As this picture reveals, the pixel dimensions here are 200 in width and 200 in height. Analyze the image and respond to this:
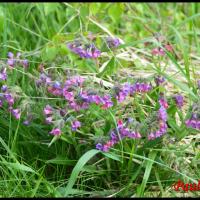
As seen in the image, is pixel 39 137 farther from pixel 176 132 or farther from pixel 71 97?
pixel 176 132

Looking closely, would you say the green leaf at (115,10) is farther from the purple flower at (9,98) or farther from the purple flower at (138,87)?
the purple flower at (9,98)

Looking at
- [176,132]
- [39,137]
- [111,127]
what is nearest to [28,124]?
[39,137]

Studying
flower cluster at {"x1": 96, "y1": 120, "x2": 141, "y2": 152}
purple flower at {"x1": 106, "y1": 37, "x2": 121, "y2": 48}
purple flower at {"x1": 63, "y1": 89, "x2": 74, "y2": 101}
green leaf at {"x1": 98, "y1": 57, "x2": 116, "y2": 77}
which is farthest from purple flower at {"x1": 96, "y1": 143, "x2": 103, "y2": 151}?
purple flower at {"x1": 106, "y1": 37, "x2": 121, "y2": 48}

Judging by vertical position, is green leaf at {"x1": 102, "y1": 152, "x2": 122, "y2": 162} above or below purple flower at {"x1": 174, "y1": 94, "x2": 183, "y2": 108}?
below

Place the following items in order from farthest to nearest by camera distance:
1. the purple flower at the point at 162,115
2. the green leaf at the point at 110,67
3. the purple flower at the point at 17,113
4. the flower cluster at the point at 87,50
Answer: the green leaf at the point at 110,67 → the flower cluster at the point at 87,50 → the purple flower at the point at 17,113 → the purple flower at the point at 162,115

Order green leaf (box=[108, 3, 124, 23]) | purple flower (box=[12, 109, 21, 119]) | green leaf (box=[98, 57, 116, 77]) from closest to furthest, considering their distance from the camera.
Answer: purple flower (box=[12, 109, 21, 119]), green leaf (box=[98, 57, 116, 77]), green leaf (box=[108, 3, 124, 23])

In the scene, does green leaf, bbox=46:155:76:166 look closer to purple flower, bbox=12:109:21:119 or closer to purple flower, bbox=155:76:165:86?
purple flower, bbox=12:109:21:119

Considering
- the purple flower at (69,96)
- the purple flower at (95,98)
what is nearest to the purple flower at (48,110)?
the purple flower at (69,96)

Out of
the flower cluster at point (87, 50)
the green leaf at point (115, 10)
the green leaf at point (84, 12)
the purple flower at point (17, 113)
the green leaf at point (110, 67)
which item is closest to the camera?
the purple flower at point (17, 113)

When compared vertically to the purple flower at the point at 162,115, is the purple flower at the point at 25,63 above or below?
above

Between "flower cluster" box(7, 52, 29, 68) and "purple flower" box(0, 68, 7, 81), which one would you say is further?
"flower cluster" box(7, 52, 29, 68)

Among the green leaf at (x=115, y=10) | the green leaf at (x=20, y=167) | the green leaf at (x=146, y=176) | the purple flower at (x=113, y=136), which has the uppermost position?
the green leaf at (x=115, y=10)
